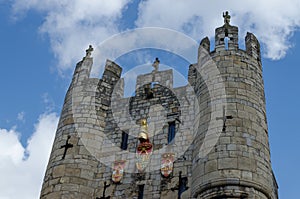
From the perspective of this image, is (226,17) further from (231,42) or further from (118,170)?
(118,170)

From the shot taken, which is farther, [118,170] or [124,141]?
[124,141]

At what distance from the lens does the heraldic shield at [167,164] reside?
41.6ft

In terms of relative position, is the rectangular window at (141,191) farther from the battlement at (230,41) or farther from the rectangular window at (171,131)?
the battlement at (230,41)

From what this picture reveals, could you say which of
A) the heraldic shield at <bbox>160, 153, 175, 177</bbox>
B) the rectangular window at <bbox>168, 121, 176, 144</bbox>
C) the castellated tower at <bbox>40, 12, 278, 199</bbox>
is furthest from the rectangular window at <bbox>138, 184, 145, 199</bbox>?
the rectangular window at <bbox>168, 121, 176, 144</bbox>

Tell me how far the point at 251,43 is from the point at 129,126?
4.61 metres

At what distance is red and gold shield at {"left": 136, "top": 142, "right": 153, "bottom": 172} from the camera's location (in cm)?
1318

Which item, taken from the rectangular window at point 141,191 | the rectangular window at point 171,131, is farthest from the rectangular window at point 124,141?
the rectangular window at point 141,191

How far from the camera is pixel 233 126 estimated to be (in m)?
11.2

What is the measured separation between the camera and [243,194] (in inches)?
397

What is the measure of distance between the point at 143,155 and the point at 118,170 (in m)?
0.87

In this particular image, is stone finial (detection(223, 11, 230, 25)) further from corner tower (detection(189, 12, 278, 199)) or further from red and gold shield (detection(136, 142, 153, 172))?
red and gold shield (detection(136, 142, 153, 172))

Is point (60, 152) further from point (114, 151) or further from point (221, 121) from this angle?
point (221, 121)

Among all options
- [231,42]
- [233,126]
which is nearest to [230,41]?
[231,42]

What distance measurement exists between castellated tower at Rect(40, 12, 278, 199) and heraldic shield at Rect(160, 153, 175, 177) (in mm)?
30
